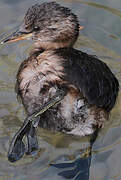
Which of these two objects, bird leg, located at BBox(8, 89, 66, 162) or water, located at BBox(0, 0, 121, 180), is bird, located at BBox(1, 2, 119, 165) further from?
water, located at BBox(0, 0, 121, 180)

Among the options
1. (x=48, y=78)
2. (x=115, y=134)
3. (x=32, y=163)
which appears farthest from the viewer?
(x=115, y=134)

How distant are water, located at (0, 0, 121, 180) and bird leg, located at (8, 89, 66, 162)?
24 cm

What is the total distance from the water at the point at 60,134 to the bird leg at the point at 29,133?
0.24 meters

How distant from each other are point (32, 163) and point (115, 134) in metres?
0.98

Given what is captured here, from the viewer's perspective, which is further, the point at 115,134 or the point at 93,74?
the point at 115,134

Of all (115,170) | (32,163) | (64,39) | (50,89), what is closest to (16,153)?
(32,163)

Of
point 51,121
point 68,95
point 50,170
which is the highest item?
point 68,95

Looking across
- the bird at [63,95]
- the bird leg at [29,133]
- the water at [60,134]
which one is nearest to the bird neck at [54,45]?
the bird at [63,95]

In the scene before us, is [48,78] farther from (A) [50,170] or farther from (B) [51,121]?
(A) [50,170]

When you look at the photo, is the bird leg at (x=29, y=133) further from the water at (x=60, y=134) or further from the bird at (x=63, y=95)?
the water at (x=60, y=134)

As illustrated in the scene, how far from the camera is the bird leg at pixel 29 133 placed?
164 inches

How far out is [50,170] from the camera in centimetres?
445

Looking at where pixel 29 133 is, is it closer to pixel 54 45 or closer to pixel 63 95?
pixel 63 95

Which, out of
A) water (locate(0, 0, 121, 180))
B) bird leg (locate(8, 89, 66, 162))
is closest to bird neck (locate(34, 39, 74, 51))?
water (locate(0, 0, 121, 180))
